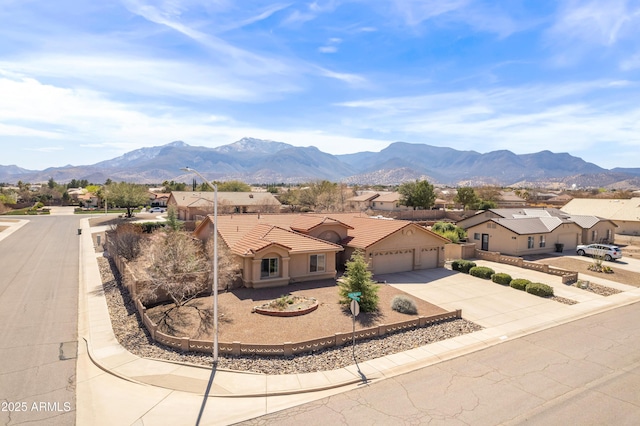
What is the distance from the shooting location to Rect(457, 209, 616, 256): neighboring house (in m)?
42.2

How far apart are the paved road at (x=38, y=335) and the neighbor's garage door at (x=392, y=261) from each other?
22838 millimetres

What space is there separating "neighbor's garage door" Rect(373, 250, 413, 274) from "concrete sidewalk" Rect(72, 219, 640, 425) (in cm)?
932

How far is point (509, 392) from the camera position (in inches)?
552

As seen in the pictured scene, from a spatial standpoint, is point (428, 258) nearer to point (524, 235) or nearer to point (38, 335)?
point (524, 235)

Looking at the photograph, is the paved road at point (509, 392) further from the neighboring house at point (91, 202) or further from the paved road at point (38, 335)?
the neighboring house at point (91, 202)

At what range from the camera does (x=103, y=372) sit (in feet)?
50.0

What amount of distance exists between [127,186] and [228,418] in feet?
228

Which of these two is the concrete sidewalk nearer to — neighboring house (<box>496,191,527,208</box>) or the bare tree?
the bare tree

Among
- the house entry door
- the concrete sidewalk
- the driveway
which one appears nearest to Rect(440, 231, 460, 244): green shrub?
the house entry door

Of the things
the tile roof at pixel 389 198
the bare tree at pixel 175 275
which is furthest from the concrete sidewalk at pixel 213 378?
the tile roof at pixel 389 198

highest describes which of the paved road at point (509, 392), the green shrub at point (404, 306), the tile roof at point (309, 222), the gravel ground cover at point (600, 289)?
the tile roof at point (309, 222)

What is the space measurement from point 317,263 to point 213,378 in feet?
52.4

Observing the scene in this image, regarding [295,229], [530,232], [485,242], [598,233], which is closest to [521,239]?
[530,232]

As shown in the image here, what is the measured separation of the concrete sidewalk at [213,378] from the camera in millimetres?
12602
